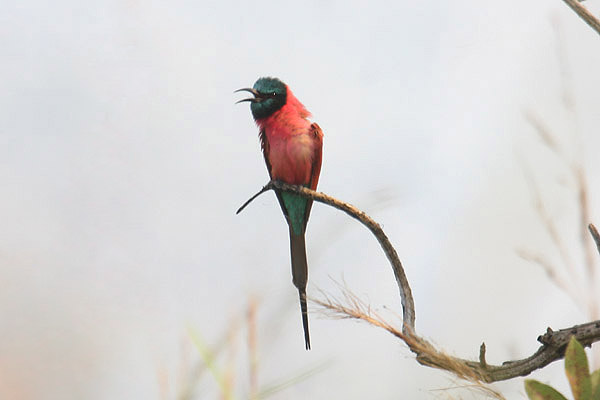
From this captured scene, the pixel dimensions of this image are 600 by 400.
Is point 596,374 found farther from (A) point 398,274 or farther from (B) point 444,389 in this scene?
(A) point 398,274

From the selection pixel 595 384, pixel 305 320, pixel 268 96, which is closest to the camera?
pixel 595 384

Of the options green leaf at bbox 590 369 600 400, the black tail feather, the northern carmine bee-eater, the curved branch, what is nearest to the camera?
green leaf at bbox 590 369 600 400

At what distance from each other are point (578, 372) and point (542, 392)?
1.7 inches

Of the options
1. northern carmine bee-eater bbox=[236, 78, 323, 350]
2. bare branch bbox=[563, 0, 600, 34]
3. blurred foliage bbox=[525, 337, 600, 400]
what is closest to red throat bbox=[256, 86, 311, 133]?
northern carmine bee-eater bbox=[236, 78, 323, 350]

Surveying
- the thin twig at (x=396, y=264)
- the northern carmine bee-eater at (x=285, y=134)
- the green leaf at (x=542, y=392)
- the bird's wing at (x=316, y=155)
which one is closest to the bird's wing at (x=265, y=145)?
the northern carmine bee-eater at (x=285, y=134)

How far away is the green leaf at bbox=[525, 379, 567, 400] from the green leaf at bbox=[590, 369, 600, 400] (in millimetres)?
30

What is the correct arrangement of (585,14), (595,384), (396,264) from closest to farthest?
(595,384) → (585,14) → (396,264)

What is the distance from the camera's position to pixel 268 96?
202 cm

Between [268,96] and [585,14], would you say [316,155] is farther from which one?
[585,14]

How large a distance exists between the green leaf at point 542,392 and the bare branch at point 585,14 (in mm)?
489

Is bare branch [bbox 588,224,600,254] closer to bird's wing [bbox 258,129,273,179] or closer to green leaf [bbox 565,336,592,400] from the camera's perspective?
green leaf [bbox 565,336,592,400]

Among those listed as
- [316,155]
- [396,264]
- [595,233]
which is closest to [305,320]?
[396,264]

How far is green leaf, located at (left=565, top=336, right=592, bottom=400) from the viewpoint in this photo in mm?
765

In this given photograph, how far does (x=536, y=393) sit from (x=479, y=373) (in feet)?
0.79
